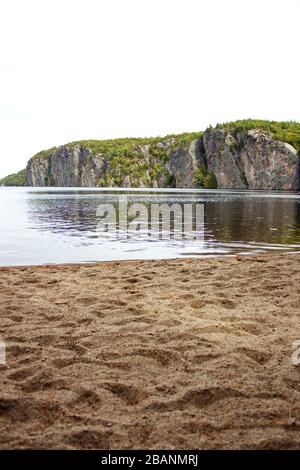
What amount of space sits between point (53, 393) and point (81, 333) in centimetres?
148

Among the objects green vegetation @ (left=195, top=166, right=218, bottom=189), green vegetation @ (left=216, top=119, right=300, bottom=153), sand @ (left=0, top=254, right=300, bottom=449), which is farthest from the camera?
green vegetation @ (left=195, top=166, right=218, bottom=189)

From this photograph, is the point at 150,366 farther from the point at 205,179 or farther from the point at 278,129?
the point at 278,129

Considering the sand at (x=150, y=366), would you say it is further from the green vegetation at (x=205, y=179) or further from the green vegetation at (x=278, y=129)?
the green vegetation at (x=205, y=179)

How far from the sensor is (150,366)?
4.38 metres

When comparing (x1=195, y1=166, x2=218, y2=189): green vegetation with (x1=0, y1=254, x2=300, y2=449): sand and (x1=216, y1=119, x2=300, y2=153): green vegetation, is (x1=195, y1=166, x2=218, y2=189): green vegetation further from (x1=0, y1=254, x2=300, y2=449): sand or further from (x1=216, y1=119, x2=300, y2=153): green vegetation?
(x1=0, y1=254, x2=300, y2=449): sand

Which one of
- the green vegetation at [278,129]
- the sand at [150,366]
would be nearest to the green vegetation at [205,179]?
the green vegetation at [278,129]

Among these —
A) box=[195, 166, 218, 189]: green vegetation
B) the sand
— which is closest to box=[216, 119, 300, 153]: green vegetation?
box=[195, 166, 218, 189]: green vegetation

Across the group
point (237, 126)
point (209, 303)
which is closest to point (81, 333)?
point (209, 303)

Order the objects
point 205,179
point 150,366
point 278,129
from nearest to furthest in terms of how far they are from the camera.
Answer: point 150,366 < point 205,179 < point 278,129

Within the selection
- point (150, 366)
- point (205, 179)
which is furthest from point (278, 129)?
point (150, 366)

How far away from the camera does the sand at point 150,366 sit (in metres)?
3.21

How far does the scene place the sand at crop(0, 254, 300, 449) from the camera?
3215 mm

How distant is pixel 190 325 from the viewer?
5621 millimetres
